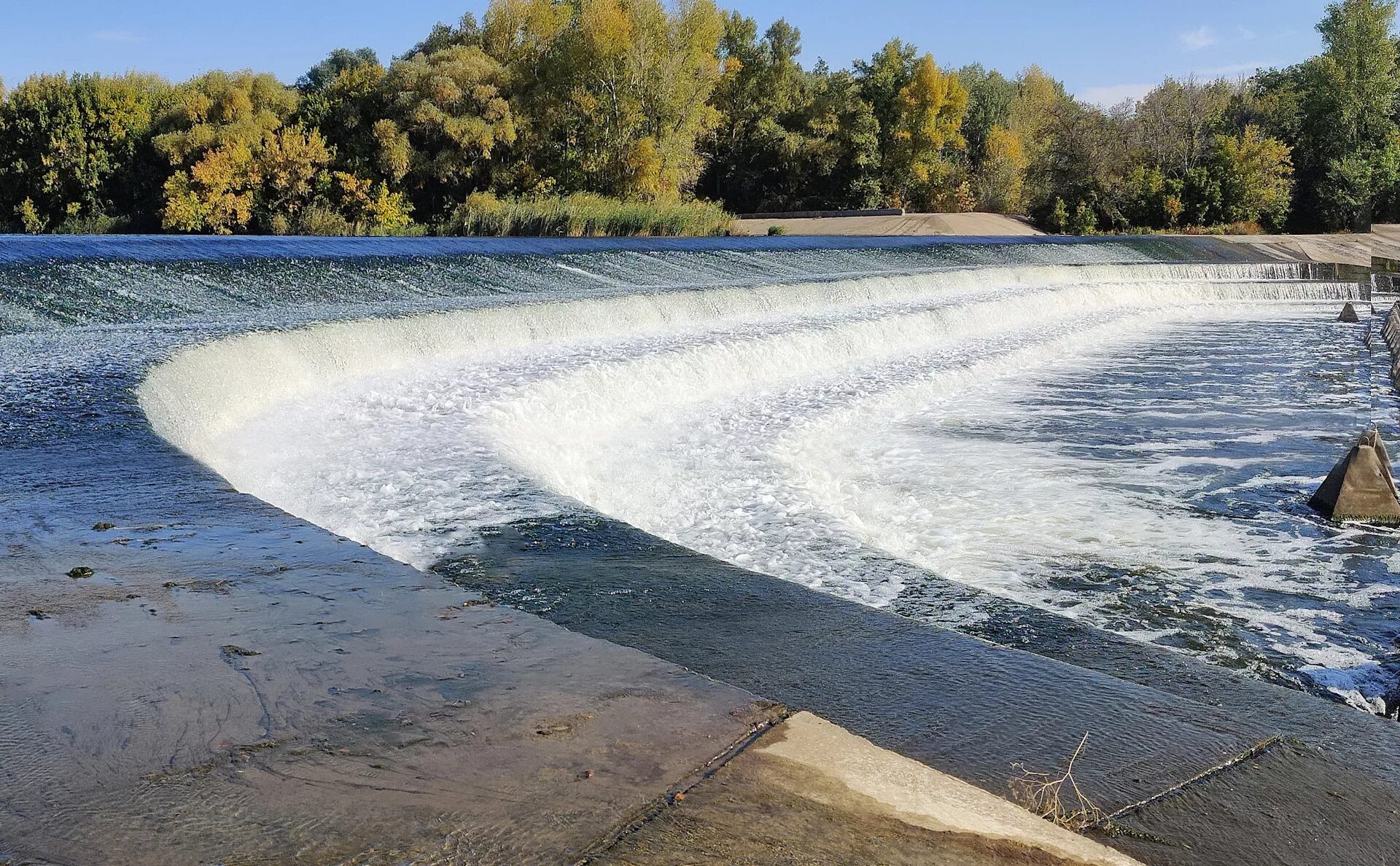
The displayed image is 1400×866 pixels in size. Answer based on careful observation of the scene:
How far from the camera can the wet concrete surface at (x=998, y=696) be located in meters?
2.24

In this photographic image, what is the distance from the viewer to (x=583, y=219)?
27.9 m

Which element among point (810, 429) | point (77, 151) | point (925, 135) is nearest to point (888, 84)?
point (925, 135)

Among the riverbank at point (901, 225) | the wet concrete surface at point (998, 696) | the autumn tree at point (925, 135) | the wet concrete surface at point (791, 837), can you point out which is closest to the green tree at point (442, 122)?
the riverbank at point (901, 225)

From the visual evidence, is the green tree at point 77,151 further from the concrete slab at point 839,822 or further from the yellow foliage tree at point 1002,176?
the concrete slab at point 839,822

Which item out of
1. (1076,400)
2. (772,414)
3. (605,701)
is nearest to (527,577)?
(605,701)

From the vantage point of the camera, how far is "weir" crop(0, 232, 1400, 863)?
6.84 feet

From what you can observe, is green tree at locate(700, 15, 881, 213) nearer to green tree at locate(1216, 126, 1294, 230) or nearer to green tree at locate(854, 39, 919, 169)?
green tree at locate(854, 39, 919, 169)

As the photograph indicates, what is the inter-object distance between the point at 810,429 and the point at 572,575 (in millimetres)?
4655

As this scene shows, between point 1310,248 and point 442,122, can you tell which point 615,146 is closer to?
point 442,122

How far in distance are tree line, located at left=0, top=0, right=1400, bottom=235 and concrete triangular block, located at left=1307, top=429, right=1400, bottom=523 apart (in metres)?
23.1

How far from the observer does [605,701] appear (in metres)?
2.35

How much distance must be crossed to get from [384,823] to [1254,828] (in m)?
1.60

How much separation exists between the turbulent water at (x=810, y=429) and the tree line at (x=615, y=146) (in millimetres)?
16058

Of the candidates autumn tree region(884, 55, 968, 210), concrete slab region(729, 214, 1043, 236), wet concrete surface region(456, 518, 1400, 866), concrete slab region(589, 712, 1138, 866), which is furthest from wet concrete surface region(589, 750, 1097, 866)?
autumn tree region(884, 55, 968, 210)
